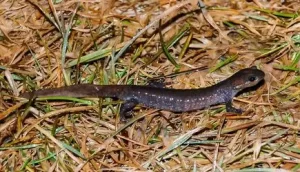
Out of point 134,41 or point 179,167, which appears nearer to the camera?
point 179,167

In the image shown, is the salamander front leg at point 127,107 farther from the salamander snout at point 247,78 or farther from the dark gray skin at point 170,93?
the salamander snout at point 247,78

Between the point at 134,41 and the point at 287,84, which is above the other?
the point at 134,41

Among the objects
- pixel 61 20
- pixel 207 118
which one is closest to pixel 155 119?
pixel 207 118

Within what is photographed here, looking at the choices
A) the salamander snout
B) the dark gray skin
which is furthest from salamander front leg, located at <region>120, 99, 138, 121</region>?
the salamander snout

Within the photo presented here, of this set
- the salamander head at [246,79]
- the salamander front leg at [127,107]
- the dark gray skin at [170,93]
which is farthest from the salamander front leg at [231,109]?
the salamander front leg at [127,107]

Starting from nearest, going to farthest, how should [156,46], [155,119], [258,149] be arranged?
[258,149]
[155,119]
[156,46]

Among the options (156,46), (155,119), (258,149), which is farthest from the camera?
(156,46)

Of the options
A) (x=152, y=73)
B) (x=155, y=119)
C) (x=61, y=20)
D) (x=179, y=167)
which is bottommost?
(x=179, y=167)

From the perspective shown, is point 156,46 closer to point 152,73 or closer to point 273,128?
point 152,73

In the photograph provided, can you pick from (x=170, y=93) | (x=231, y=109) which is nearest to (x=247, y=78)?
(x=231, y=109)
